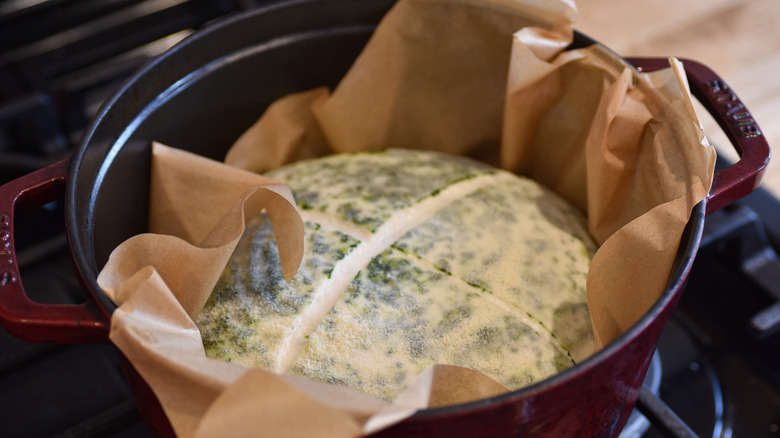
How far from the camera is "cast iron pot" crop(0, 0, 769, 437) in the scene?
0.40 meters

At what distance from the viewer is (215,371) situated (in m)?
0.40

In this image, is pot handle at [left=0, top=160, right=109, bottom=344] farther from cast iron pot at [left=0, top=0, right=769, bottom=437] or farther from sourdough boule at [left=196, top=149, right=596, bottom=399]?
sourdough boule at [left=196, top=149, right=596, bottom=399]

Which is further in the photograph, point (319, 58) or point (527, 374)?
point (319, 58)

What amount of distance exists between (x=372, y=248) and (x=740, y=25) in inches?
34.4

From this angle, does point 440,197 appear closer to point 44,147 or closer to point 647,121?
point 647,121

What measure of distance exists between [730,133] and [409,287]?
0.29 m

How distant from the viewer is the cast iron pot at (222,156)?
0.40m

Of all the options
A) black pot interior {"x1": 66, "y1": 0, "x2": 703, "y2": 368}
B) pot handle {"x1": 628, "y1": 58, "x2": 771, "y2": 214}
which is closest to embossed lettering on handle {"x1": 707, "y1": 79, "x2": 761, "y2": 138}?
pot handle {"x1": 628, "y1": 58, "x2": 771, "y2": 214}

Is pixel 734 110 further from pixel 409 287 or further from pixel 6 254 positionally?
pixel 6 254

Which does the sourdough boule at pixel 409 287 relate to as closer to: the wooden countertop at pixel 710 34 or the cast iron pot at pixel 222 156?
the cast iron pot at pixel 222 156

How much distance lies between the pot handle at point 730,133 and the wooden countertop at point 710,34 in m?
0.44

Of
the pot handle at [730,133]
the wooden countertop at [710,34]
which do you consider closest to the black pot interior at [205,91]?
the pot handle at [730,133]

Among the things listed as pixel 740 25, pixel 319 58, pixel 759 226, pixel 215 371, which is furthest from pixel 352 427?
pixel 740 25

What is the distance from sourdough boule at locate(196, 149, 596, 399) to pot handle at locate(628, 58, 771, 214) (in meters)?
0.15
